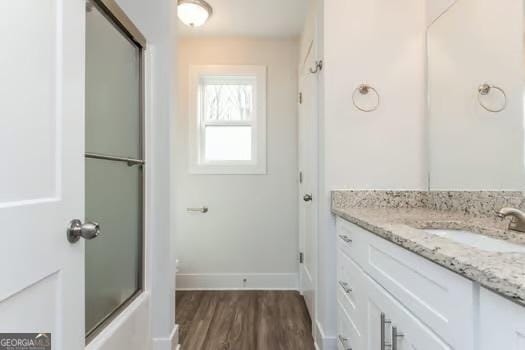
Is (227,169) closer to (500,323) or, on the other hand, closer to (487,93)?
(487,93)

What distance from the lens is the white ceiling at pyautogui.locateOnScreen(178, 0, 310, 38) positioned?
99.8 inches

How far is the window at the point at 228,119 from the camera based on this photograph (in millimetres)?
3109

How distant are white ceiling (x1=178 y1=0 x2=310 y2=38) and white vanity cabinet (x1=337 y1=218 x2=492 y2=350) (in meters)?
1.82

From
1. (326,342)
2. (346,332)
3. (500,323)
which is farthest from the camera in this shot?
(326,342)

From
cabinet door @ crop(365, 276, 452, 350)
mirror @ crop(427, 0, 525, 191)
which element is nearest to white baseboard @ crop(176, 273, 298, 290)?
mirror @ crop(427, 0, 525, 191)

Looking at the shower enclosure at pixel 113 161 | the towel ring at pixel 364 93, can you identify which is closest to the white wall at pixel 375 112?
the towel ring at pixel 364 93

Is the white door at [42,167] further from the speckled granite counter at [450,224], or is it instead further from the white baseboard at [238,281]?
the white baseboard at [238,281]

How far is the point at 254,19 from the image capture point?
109 inches

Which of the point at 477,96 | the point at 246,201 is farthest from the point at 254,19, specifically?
the point at 477,96

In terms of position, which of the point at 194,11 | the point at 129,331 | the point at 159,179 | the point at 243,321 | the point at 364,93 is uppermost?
the point at 194,11

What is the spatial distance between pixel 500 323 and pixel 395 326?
48 cm

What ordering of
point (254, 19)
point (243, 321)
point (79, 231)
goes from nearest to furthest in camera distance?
point (79, 231), point (243, 321), point (254, 19)

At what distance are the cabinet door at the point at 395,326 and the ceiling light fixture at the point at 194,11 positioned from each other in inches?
86.8

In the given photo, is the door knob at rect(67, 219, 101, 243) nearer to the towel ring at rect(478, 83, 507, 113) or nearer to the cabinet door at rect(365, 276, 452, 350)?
the cabinet door at rect(365, 276, 452, 350)
